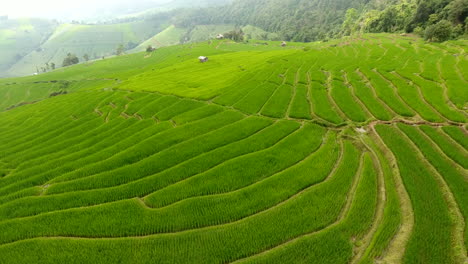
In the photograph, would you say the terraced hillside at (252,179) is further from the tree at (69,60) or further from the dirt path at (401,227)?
the tree at (69,60)

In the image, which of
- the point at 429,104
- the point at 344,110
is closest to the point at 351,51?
the point at 429,104

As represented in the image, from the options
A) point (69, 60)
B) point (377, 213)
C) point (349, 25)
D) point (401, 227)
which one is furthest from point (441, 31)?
point (69, 60)

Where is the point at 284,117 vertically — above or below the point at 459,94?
below

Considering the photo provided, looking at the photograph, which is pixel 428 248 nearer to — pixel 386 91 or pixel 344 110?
pixel 344 110

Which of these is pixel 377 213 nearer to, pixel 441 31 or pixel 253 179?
pixel 253 179

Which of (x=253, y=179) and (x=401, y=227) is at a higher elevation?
(x=401, y=227)

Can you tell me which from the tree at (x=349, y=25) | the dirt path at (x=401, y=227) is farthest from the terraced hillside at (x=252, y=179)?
the tree at (x=349, y=25)

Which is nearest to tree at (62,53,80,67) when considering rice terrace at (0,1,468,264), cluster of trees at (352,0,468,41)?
rice terrace at (0,1,468,264)
